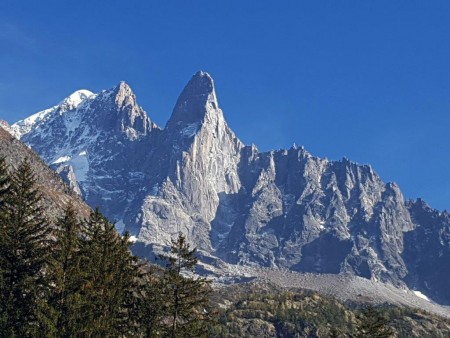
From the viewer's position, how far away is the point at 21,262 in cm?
4944

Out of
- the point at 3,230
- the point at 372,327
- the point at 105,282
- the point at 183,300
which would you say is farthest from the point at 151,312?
the point at 372,327

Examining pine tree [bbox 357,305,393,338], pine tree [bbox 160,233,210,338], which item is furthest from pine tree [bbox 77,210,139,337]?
pine tree [bbox 357,305,393,338]

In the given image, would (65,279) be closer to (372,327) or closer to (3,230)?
(3,230)

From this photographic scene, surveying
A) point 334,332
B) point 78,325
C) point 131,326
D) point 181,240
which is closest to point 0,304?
point 78,325

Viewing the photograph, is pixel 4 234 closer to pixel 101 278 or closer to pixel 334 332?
pixel 101 278

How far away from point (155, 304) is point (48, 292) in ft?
32.5

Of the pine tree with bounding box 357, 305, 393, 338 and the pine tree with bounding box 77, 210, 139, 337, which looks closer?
the pine tree with bounding box 77, 210, 139, 337

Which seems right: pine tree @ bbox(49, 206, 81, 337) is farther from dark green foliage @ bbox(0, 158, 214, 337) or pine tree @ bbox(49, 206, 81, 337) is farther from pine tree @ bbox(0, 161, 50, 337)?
pine tree @ bbox(0, 161, 50, 337)

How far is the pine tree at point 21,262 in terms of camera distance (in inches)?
1714

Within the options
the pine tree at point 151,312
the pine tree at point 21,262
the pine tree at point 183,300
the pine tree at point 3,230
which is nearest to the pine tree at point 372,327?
the pine tree at point 183,300

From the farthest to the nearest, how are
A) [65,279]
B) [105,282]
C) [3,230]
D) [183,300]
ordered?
[183,300] < [3,230] < [105,282] < [65,279]

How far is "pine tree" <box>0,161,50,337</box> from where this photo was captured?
1714 inches

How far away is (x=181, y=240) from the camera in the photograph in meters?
59.1

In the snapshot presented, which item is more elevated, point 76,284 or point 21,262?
point 21,262
